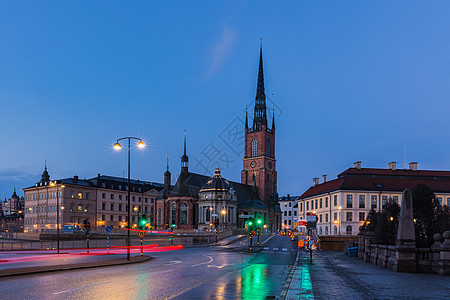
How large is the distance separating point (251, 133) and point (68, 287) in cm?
12566

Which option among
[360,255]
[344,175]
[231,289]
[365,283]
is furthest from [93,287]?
[344,175]

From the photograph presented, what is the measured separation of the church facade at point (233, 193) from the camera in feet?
348

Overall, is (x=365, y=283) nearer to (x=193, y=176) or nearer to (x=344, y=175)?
(x=344, y=175)

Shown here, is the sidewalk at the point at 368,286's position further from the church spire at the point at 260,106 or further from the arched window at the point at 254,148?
the church spire at the point at 260,106

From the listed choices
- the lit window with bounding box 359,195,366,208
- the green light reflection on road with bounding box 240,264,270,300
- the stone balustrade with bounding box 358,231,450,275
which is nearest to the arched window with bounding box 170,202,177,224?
the lit window with bounding box 359,195,366,208

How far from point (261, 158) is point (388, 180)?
60.6 meters

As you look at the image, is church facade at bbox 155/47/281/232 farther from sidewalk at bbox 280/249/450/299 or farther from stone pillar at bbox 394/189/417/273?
sidewalk at bbox 280/249/450/299

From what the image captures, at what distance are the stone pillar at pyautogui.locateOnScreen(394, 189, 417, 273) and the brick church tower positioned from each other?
110346mm

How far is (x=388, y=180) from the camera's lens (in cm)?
7619

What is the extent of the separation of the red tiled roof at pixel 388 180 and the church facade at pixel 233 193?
25.1 metres

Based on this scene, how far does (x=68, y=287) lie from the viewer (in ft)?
46.4

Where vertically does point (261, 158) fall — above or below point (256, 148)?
below

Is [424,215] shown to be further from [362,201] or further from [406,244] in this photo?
[362,201]

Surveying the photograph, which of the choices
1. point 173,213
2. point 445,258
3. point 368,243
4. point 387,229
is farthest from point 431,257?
point 173,213
